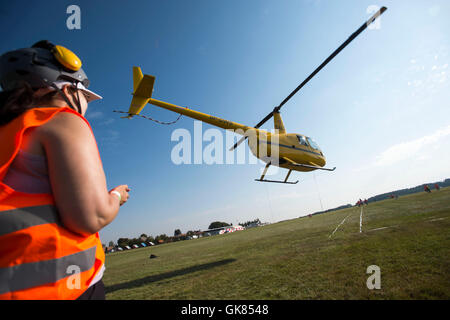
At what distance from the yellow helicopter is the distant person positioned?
8.65m

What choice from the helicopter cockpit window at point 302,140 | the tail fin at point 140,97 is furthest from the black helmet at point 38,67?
the helicopter cockpit window at point 302,140

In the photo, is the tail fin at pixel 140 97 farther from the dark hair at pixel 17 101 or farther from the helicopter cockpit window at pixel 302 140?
the dark hair at pixel 17 101

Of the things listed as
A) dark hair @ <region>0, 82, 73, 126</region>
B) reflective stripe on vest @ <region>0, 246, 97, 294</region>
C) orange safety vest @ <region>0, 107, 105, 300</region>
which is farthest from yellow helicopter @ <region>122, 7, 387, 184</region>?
reflective stripe on vest @ <region>0, 246, 97, 294</region>

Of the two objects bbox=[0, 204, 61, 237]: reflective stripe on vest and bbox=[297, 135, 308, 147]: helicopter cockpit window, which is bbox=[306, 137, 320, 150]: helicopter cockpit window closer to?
bbox=[297, 135, 308, 147]: helicopter cockpit window

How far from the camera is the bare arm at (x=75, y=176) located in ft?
2.63

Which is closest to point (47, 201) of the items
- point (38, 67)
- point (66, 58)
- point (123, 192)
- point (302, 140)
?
point (123, 192)

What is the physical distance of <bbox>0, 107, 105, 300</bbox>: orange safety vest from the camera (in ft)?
2.28

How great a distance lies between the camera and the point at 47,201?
2.63ft

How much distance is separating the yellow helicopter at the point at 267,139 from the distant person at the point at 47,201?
8.65m

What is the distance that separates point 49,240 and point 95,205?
0.62ft

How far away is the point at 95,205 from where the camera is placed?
2.79 feet

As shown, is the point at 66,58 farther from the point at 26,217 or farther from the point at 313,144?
the point at 313,144
